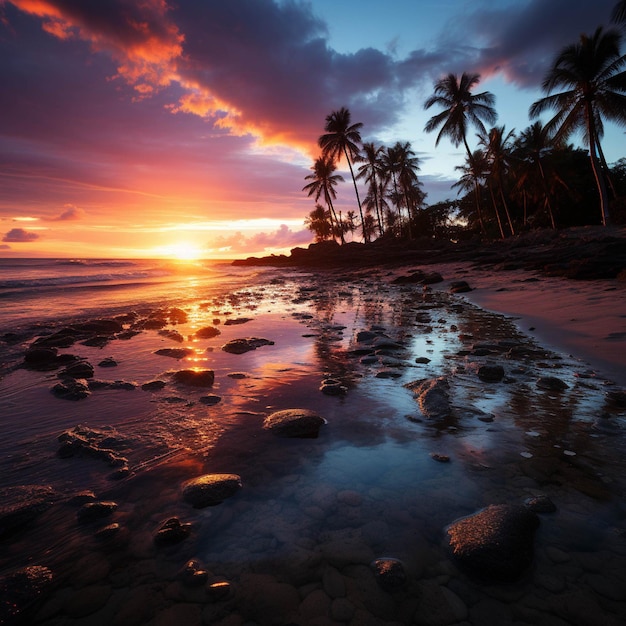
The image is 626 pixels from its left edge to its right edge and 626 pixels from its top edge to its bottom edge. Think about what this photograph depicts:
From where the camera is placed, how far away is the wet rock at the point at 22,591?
1395 millimetres

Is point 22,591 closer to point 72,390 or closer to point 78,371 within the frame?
point 72,390

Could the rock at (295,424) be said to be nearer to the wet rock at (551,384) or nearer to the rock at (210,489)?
the rock at (210,489)

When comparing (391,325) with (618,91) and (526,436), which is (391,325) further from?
(618,91)

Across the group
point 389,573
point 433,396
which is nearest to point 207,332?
point 433,396

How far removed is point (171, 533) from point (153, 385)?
98.9 inches

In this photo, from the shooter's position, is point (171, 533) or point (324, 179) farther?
point (324, 179)

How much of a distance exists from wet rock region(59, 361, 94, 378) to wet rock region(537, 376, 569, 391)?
212 inches

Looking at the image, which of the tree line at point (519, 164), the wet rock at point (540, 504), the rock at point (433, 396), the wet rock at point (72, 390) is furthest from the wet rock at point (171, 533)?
the tree line at point (519, 164)

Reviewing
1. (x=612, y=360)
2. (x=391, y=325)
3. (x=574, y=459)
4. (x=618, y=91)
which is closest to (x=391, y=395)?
(x=574, y=459)

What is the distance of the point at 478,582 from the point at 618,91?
33762 millimetres

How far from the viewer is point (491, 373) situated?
3881mm

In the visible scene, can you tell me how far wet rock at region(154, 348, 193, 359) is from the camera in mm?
5289

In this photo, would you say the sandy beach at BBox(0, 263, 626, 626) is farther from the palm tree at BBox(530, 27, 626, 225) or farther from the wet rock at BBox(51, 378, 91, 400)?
the palm tree at BBox(530, 27, 626, 225)

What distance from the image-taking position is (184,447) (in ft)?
8.80
